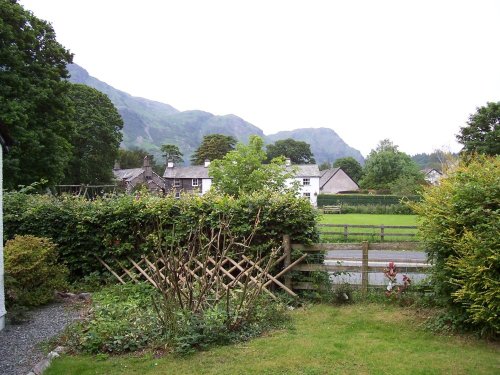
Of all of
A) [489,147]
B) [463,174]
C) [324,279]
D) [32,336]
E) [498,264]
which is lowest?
[32,336]

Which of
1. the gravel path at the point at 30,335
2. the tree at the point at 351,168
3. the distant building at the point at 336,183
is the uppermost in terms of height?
the tree at the point at 351,168

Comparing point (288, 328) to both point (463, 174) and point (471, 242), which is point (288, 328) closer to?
point (471, 242)

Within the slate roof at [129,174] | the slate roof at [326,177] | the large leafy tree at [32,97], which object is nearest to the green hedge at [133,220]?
the large leafy tree at [32,97]

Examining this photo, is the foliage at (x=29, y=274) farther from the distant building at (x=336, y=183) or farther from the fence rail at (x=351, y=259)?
the distant building at (x=336, y=183)

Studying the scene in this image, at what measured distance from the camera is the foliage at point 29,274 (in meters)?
8.81

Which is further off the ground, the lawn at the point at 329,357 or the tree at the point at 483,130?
the tree at the point at 483,130

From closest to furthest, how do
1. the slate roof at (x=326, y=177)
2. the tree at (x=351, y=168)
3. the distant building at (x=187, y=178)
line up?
the distant building at (x=187, y=178), the slate roof at (x=326, y=177), the tree at (x=351, y=168)

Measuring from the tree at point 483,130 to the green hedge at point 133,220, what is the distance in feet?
122

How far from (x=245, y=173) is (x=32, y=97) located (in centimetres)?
1266

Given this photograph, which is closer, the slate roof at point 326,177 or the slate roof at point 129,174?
the slate roof at point 129,174

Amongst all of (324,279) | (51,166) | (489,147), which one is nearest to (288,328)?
(324,279)

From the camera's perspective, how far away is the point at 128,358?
5.91 meters

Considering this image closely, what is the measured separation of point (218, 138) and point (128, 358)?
84800 millimetres

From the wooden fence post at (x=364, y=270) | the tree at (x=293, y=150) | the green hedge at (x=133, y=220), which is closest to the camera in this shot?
the wooden fence post at (x=364, y=270)
